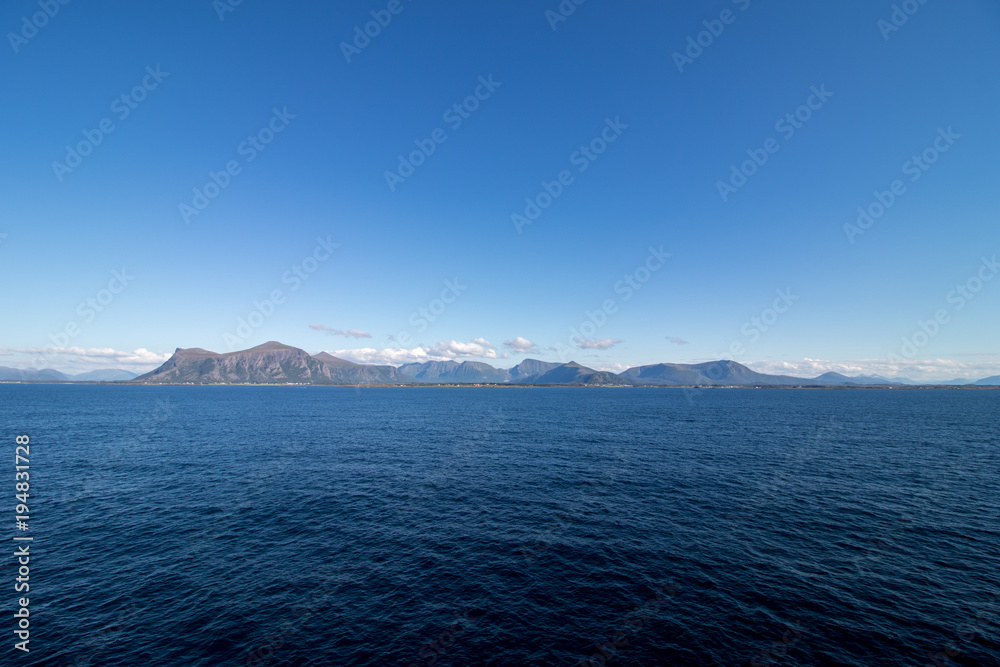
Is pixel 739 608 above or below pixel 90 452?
below

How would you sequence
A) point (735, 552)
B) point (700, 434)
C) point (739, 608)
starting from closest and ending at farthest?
point (739, 608), point (735, 552), point (700, 434)

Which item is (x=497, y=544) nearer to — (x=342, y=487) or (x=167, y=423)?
(x=342, y=487)

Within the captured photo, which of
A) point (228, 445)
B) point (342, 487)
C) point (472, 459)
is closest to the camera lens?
point (342, 487)

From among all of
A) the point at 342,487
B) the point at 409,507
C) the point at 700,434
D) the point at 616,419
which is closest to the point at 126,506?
the point at 342,487

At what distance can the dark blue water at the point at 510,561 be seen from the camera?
87.9 ft

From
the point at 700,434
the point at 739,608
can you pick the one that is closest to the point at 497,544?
the point at 739,608

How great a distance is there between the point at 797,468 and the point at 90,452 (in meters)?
145

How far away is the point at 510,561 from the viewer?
3759cm

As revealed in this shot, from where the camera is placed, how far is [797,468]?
6969 cm

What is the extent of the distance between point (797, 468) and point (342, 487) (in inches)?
3230

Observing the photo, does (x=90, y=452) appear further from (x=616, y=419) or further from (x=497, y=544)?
(x=616, y=419)

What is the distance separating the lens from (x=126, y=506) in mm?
49750

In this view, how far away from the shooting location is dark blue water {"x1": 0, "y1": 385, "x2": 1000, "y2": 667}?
2680 cm

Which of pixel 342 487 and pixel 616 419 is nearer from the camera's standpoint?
pixel 342 487
